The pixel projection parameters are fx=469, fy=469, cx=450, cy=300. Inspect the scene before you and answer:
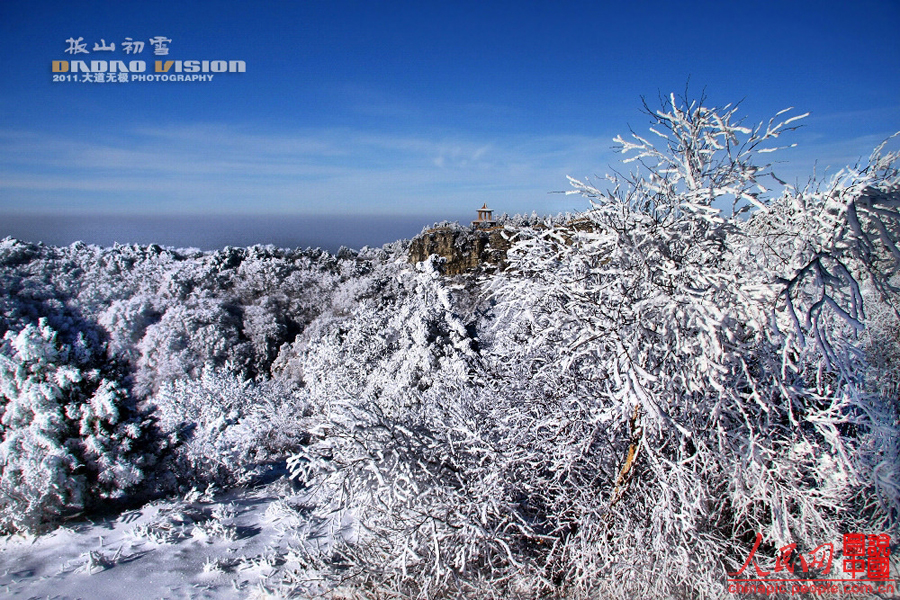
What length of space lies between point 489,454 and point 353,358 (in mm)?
9741

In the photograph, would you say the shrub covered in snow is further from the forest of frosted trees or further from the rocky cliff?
the rocky cliff

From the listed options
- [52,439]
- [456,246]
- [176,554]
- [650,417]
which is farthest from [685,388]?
[456,246]

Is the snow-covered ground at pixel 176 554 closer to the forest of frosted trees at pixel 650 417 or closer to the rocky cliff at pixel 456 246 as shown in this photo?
the forest of frosted trees at pixel 650 417

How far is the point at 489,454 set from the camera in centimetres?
468

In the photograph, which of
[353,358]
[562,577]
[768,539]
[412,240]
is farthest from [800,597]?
[412,240]

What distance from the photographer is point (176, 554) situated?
304 inches

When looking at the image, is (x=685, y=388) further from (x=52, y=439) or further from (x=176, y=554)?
(x=52, y=439)

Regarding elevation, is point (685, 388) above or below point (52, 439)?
above

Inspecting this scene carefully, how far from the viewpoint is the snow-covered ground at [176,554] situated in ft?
21.8

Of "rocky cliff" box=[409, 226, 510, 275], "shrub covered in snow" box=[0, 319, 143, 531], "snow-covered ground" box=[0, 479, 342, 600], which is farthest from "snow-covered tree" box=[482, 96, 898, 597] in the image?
"rocky cliff" box=[409, 226, 510, 275]

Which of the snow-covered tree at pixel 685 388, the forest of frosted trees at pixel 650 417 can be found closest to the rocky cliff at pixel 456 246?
the forest of frosted trees at pixel 650 417

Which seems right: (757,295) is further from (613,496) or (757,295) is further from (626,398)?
(613,496)

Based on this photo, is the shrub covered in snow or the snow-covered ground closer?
the snow-covered ground

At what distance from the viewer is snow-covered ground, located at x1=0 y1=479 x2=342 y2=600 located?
6652 millimetres
